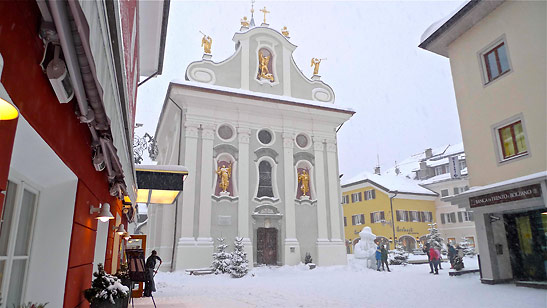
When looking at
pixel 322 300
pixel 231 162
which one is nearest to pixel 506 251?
pixel 322 300

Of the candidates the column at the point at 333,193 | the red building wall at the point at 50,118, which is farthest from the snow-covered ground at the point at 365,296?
the column at the point at 333,193

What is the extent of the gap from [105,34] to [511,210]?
1411 cm

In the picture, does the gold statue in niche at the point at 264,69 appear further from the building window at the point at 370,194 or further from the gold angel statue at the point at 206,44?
the building window at the point at 370,194

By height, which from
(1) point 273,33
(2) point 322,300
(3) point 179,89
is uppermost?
(1) point 273,33

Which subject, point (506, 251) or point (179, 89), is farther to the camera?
point (179, 89)

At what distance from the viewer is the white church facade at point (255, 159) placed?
23.5 meters

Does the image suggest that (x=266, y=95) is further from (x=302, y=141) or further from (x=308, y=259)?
(x=308, y=259)

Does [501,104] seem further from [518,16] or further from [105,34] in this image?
[105,34]

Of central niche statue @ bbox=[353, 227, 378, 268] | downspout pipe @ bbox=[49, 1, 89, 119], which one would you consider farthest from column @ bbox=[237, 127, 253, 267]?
downspout pipe @ bbox=[49, 1, 89, 119]

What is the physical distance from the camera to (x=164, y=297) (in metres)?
12.1

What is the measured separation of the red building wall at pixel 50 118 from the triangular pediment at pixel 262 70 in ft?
69.2

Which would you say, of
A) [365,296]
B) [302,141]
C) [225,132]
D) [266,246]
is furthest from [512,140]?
[225,132]

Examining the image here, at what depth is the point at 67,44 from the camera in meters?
2.41

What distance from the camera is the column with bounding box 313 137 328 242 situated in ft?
84.8
